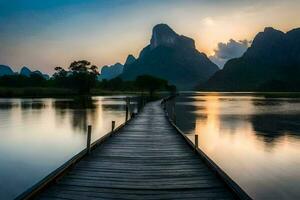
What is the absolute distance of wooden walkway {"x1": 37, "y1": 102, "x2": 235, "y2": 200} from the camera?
28.9 feet

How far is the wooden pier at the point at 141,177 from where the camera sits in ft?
28.8

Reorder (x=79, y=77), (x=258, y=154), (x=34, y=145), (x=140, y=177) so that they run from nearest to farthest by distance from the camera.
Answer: (x=140, y=177), (x=258, y=154), (x=34, y=145), (x=79, y=77)

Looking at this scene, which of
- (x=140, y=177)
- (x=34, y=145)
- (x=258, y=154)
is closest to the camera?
(x=140, y=177)

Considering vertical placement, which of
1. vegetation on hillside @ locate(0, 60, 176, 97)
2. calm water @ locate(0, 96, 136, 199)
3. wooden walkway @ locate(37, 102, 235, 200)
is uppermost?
vegetation on hillside @ locate(0, 60, 176, 97)

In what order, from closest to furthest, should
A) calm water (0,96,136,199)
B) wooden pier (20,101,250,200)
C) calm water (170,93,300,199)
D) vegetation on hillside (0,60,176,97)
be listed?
wooden pier (20,101,250,200) → calm water (170,93,300,199) → calm water (0,96,136,199) → vegetation on hillside (0,60,176,97)

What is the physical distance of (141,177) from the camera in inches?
419

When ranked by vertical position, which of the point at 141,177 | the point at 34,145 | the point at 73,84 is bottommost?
the point at 34,145

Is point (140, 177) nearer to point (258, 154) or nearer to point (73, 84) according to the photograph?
point (258, 154)

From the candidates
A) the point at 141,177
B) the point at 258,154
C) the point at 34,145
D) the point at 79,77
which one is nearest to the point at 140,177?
the point at 141,177

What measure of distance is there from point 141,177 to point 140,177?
35mm

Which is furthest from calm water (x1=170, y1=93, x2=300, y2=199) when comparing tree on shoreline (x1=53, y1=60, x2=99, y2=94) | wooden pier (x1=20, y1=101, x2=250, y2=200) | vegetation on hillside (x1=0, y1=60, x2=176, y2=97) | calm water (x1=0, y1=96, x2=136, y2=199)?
tree on shoreline (x1=53, y1=60, x2=99, y2=94)

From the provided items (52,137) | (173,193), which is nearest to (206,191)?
(173,193)

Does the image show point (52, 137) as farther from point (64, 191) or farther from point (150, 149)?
point (64, 191)

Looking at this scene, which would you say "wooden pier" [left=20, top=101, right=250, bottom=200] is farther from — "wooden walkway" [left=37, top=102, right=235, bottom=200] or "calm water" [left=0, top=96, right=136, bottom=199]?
"calm water" [left=0, top=96, right=136, bottom=199]
